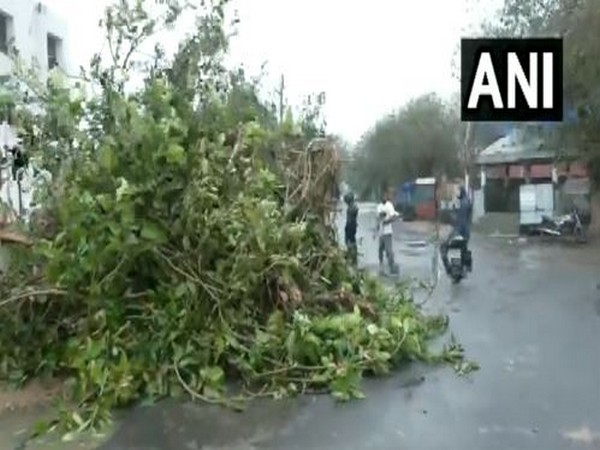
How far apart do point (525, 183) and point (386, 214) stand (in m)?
21.1

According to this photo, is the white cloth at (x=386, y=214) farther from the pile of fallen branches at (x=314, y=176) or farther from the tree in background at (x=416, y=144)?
the tree in background at (x=416, y=144)

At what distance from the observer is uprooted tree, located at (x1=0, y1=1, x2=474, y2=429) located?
6621 millimetres

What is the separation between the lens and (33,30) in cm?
2738

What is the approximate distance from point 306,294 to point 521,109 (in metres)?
2.81

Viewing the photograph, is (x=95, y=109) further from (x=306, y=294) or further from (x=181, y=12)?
(x=181, y=12)

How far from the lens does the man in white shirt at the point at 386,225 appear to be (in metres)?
14.1

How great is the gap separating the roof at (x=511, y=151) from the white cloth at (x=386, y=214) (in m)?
16.1

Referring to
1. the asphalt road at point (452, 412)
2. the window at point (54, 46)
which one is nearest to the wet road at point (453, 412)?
the asphalt road at point (452, 412)

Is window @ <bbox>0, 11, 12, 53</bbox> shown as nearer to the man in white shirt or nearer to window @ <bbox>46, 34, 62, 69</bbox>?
window @ <bbox>46, 34, 62, 69</bbox>

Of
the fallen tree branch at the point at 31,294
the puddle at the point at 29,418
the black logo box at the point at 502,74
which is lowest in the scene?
the puddle at the point at 29,418

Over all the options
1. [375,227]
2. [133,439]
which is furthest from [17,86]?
[375,227]

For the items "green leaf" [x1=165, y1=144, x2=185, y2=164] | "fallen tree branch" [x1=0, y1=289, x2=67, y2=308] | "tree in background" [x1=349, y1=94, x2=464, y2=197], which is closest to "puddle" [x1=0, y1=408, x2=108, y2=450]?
"fallen tree branch" [x1=0, y1=289, x2=67, y2=308]

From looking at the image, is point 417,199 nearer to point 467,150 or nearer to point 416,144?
point 467,150

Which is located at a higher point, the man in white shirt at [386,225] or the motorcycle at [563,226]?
the man in white shirt at [386,225]
